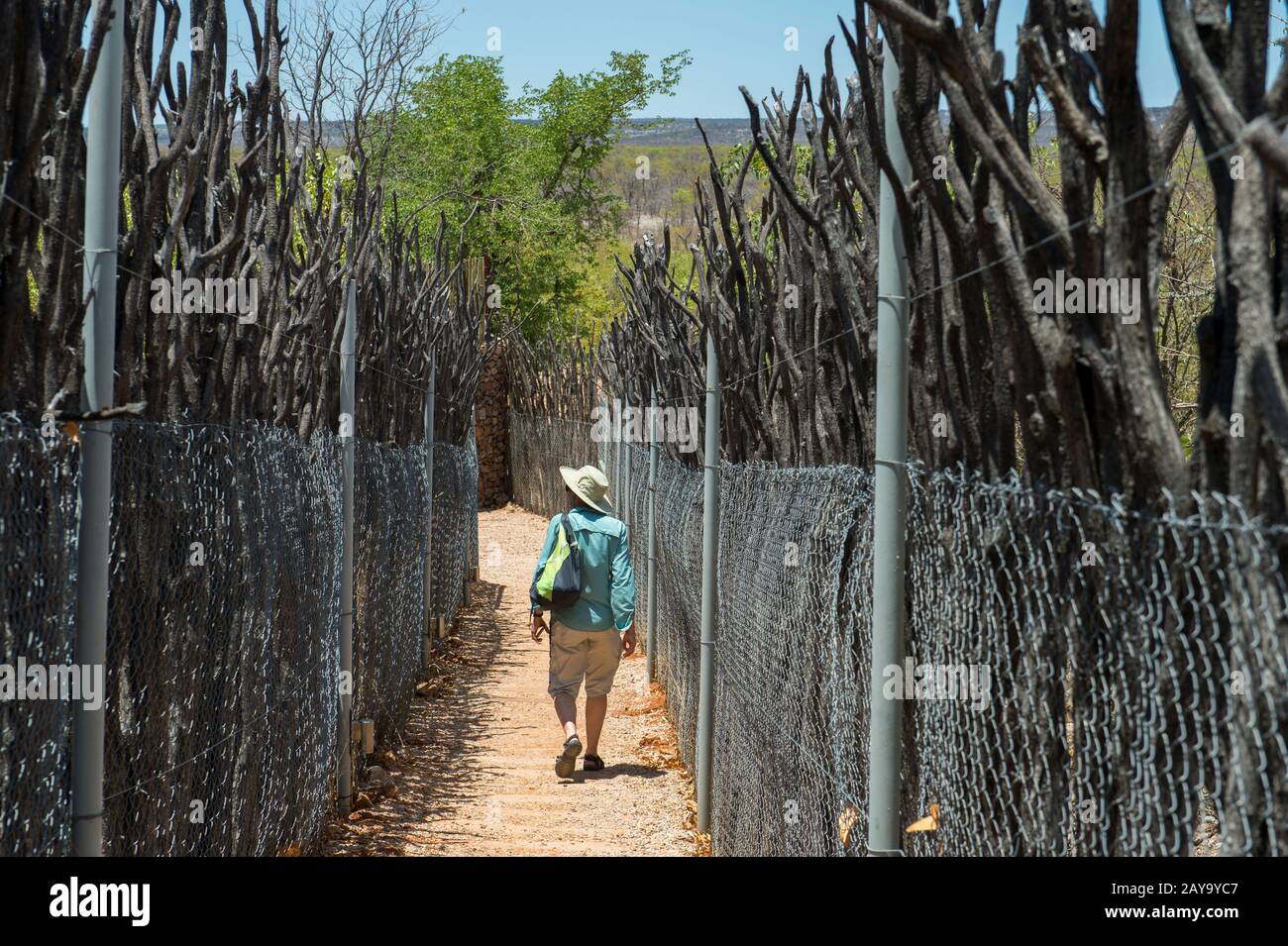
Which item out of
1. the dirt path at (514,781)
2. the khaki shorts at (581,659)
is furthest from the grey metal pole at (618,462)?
the khaki shorts at (581,659)

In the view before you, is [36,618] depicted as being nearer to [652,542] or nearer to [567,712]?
[567,712]

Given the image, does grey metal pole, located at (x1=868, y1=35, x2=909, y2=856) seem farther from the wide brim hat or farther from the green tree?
the green tree

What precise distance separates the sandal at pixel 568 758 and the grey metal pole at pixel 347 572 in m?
1.30

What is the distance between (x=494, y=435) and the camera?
26484mm

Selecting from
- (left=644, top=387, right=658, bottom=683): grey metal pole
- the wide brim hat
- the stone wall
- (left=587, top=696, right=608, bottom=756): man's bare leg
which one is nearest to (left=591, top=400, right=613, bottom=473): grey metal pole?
(left=644, top=387, right=658, bottom=683): grey metal pole

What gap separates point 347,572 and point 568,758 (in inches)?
73.0

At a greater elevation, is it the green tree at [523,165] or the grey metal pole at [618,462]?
the green tree at [523,165]

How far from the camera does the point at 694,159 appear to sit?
8550 centimetres

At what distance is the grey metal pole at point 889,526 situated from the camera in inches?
99.2

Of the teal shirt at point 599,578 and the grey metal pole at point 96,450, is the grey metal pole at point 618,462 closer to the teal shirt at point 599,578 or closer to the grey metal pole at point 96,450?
the teal shirt at point 599,578

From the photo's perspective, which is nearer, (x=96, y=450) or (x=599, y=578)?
(x=96, y=450)

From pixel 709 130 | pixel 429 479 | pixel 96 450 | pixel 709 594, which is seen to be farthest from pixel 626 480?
pixel 709 130

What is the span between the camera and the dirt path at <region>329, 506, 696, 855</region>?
5.68 meters

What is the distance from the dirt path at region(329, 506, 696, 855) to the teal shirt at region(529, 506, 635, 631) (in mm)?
884
